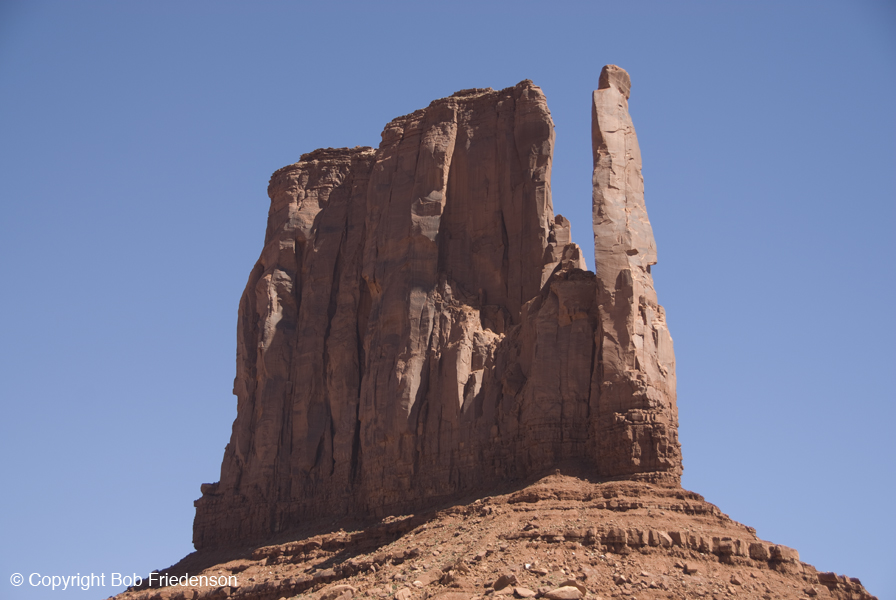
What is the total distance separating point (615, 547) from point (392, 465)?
1464 centimetres

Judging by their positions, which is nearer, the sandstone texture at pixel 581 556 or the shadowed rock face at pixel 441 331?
the sandstone texture at pixel 581 556

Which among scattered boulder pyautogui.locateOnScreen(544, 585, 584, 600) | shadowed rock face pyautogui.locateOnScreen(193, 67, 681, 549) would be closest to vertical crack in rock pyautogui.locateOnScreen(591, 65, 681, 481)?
shadowed rock face pyautogui.locateOnScreen(193, 67, 681, 549)

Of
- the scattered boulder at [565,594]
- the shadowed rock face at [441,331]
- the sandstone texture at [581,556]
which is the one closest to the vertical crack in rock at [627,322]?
the shadowed rock face at [441,331]

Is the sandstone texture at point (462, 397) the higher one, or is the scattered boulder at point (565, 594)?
the sandstone texture at point (462, 397)

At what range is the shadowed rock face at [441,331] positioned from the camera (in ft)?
148

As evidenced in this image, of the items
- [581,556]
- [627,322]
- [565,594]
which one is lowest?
[565,594]

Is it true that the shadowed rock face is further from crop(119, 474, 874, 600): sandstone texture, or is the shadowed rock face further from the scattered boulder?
the scattered boulder

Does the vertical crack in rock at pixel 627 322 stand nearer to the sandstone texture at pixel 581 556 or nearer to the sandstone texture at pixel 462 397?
the sandstone texture at pixel 462 397

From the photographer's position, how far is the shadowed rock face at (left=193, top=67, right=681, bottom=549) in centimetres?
4509

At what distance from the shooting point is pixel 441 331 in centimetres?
5269

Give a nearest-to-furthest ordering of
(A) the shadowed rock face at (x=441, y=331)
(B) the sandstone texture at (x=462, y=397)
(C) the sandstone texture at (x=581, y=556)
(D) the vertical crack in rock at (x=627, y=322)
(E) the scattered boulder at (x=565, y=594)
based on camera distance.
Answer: (E) the scattered boulder at (x=565, y=594) → (C) the sandstone texture at (x=581, y=556) → (B) the sandstone texture at (x=462, y=397) → (D) the vertical crack in rock at (x=627, y=322) → (A) the shadowed rock face at (x=441, y=331)

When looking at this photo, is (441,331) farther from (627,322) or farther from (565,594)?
(565,594)

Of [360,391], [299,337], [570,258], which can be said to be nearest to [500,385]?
[570,258]

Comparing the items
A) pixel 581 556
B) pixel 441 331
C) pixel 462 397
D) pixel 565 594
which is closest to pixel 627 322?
pixel 462 397
